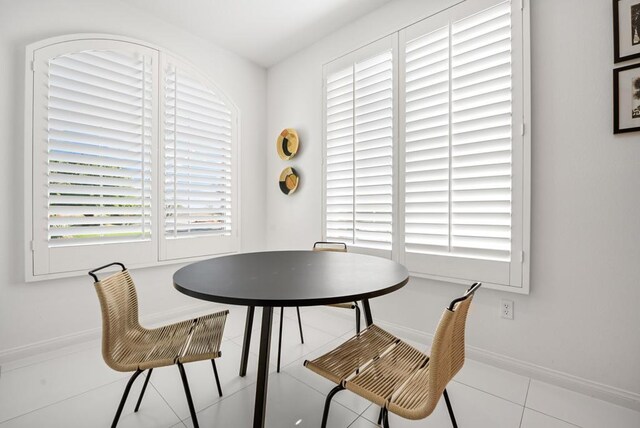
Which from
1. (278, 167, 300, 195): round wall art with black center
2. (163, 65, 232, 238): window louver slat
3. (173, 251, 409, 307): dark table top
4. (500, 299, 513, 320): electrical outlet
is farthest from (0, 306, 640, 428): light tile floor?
(278, 167, 300, 195): round wall art with black center

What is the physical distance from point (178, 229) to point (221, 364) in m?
1.40

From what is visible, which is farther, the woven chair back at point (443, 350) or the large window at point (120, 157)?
the large window at point (120, 157)

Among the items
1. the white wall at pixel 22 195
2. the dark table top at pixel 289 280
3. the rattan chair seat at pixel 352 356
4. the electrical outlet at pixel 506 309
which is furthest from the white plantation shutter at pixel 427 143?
the white wall at pixel 22 195

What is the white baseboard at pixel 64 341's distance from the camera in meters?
1.96

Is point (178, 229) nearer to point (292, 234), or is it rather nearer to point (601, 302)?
point (292, 234)

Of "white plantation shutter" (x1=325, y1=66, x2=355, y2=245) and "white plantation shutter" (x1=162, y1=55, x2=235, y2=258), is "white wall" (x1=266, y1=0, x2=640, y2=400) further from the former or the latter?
"white plantation shutter" (x1=162, y1=55, x2=235, y2=258)

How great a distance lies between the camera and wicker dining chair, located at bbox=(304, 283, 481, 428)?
0.92 metres

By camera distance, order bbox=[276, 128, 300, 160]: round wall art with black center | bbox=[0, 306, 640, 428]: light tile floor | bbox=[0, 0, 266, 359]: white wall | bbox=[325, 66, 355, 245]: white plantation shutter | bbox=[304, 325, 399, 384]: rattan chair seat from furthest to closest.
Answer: bbox=[276, 128, 300, 160]: round wall art with black center
bbox=[325, 66, 355, 245]: white plantation shutter
bbox=[0, 0, 266, 359]: white wall
bbox=[0, 306, 640, 428]: light tile floor
bbox=[304, 325, 399, 384]: rattan chair seat

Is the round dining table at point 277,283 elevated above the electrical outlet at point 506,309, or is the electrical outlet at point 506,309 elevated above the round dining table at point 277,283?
the round dining table at point 277,283

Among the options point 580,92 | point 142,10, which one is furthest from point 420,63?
point 142,10

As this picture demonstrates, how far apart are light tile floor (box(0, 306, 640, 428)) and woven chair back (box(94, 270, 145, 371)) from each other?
435 millimetres

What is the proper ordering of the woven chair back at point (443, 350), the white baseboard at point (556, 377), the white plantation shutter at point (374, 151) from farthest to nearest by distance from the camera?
the white plantation shutter at point (374, 151) → the white baseboard at point (556, 377) → the woven chair back at point (443, 350)

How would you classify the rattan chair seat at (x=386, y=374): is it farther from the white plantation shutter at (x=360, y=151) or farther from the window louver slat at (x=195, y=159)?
the window louver slat at (x=195, y=159)

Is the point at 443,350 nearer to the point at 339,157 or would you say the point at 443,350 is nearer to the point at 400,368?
the point at 400,368
